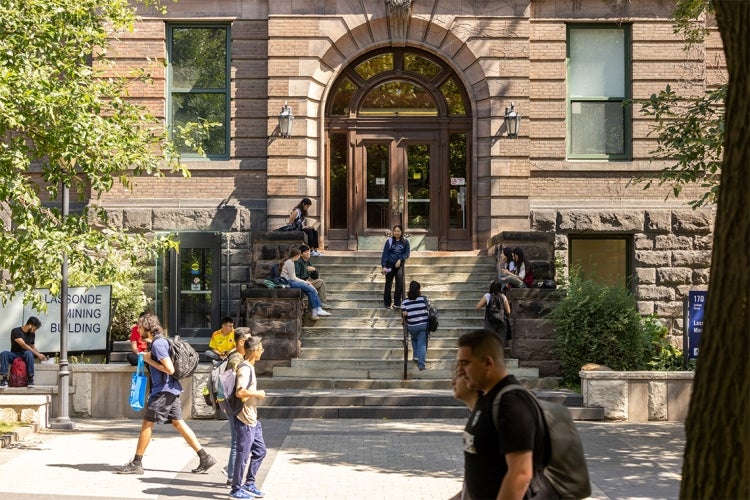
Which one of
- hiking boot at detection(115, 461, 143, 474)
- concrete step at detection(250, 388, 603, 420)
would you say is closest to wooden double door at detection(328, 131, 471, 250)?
concrete step at detection(250, 388, 603, 420)

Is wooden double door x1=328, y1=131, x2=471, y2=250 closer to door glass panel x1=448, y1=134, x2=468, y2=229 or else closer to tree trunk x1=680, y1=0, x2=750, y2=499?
door glass panel x1=448, y1=134, x2=468, y2=229

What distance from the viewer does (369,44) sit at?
2489cm

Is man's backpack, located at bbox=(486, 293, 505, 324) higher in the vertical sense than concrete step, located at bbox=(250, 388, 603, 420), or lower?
higher

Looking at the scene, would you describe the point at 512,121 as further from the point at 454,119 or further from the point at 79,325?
the point at 79,325

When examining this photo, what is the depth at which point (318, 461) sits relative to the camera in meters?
13.4

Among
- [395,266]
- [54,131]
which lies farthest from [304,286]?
[54,131]

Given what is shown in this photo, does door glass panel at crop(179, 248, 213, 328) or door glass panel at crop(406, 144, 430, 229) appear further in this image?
door glass panel at crop(406, 144, 430, 229)

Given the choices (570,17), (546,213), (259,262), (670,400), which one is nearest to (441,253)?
(546,213)

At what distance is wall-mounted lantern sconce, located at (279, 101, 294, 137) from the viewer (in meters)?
24.1

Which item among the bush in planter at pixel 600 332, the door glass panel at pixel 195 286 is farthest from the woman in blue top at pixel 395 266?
the door glass panel at pixel 195 286

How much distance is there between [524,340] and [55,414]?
788cm

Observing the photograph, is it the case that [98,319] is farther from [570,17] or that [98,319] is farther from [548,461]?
[548,461]

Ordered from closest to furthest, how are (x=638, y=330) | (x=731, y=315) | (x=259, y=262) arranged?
(x=731, y=315), (x=638, y=330), (x=259, y=262)

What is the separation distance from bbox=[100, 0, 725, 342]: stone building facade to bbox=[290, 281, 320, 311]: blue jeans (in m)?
3.42
